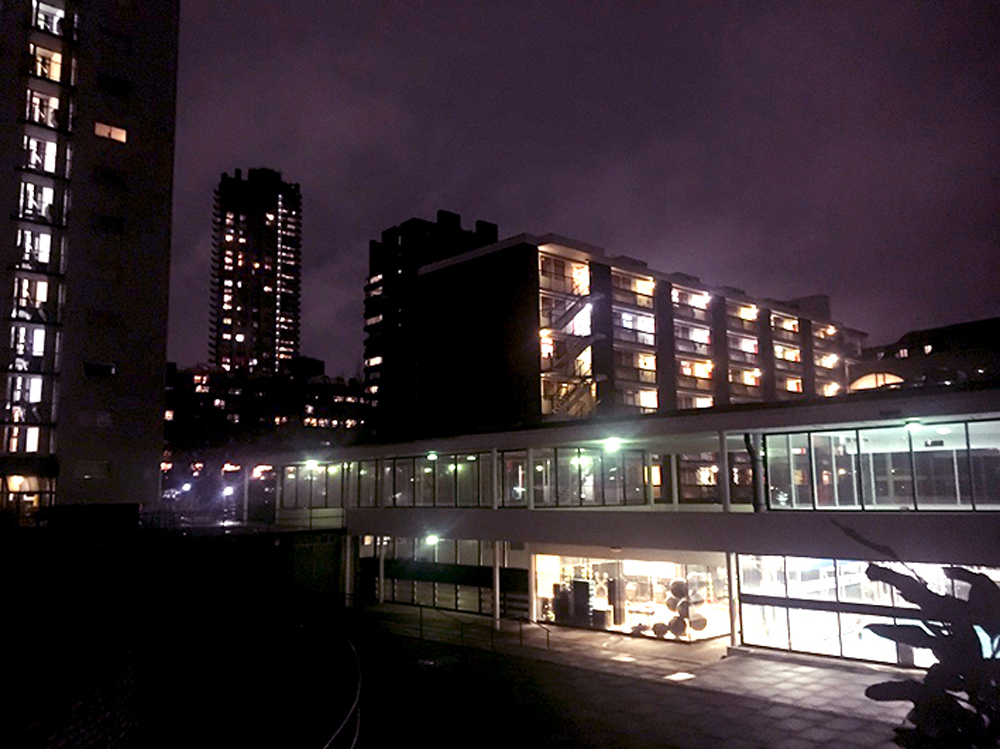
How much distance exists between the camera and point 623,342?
174 ft

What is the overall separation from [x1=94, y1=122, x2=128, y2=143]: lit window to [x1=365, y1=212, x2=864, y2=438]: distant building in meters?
21.7

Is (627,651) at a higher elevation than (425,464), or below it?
below

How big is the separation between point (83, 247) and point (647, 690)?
41.0 metres

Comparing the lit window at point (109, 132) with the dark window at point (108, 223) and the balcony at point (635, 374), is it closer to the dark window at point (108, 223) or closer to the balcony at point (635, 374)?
the dark window at point (108, 223)

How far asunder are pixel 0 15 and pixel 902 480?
50159mm

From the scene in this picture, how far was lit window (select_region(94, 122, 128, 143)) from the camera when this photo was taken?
47250 millimetres

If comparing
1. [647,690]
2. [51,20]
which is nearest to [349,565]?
[647,690]

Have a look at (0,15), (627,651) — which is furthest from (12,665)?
(0,15)

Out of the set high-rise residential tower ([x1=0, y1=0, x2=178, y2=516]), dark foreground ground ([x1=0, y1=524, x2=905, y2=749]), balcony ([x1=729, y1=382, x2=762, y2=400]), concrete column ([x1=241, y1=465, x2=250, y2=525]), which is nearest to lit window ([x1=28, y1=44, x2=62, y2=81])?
high-rise residential tower ([x1=0, y1=0, x2=178, y2=516])

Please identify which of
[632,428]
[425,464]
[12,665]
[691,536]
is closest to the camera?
[12,665]

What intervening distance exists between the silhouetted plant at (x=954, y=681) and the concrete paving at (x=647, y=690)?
7498 mm

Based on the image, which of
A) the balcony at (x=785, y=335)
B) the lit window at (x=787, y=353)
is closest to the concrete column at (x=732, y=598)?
the lit window at (x=787, y=353)

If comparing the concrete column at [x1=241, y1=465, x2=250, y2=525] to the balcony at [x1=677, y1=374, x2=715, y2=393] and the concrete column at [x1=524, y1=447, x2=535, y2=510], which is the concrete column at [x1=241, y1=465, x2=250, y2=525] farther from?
the balcony at [x1=677, y1=374, x2=715, y2=393]

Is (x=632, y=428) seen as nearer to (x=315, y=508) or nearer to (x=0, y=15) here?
(x=315, y=508)
